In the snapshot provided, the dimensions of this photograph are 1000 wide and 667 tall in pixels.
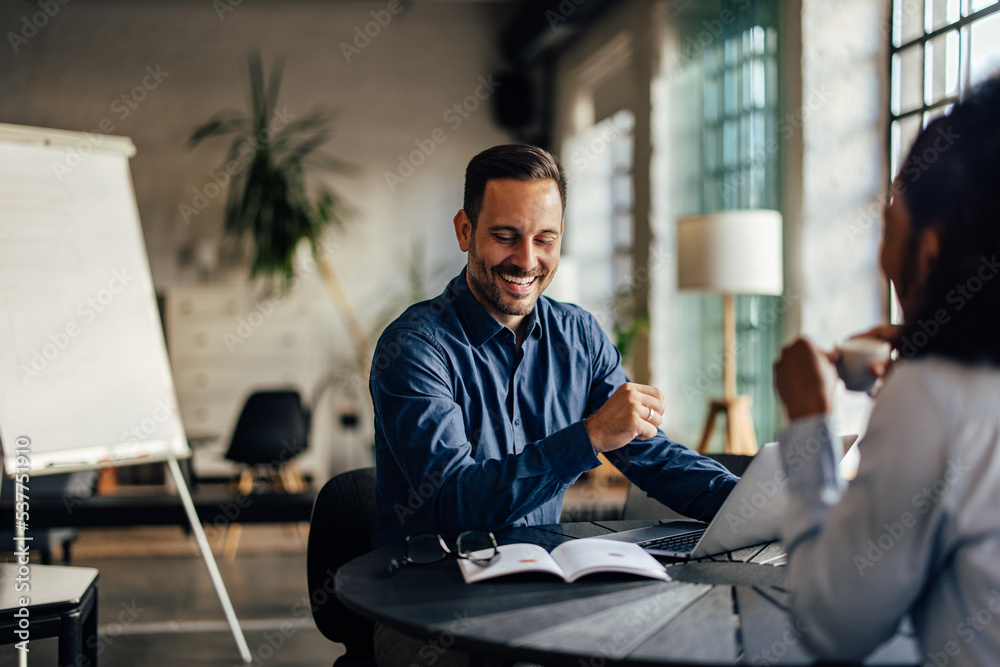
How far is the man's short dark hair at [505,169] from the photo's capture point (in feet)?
5.51

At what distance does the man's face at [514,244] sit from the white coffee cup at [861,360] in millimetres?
768

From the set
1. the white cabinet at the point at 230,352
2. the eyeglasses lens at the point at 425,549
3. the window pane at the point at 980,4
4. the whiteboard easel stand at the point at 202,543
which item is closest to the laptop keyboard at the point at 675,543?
the eyeglasses lens at the point at 425,549

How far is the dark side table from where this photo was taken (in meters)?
1.64

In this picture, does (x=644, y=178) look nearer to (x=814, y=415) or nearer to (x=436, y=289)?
(x=436, y=289)

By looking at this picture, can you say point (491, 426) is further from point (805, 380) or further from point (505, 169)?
point (805, 380)

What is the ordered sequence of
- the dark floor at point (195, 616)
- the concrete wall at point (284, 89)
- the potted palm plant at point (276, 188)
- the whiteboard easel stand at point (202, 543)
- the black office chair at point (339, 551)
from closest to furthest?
the black office chair at point (339, 551) → the whiteboard easel stand at point (202, 543) → the dark floor at point (195, 616) → the potted palm plant at point (276, 188) → the concrete wall at point (284, 89)

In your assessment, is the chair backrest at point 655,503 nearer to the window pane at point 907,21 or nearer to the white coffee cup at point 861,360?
the white coffee cup at point 861,360

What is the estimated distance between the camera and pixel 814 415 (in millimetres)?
942

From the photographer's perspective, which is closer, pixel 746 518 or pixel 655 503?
pixel 746 518

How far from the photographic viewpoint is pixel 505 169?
5.51ft

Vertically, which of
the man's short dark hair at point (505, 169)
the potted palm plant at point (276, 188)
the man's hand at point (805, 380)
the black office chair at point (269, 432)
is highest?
the potted palm plant at point (276, 188)

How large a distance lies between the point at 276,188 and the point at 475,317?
15.0 feet

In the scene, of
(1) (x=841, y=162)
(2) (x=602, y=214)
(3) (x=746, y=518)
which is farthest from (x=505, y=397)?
(2) (x=602, y=214)

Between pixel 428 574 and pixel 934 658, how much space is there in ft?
2.11
